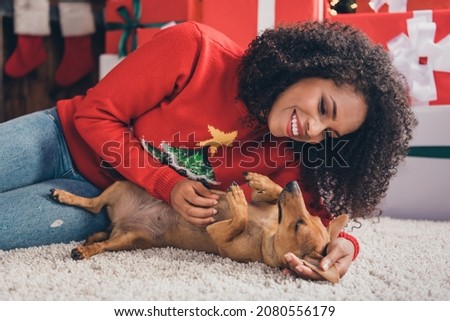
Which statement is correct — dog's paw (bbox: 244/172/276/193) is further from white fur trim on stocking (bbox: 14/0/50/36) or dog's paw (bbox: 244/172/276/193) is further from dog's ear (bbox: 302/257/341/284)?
white fur trim on stocking (bbox: 14/0/50/36)

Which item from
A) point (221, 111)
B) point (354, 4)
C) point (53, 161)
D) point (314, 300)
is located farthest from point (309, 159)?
point (354, 4)

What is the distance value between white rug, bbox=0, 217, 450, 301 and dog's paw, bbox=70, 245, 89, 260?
18mm

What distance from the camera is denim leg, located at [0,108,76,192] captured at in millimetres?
1198

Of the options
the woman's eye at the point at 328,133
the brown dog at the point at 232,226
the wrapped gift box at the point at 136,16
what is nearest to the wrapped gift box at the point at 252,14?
the wrapped gift box at the point at 136,16

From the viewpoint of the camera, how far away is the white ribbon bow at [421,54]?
1.55 meters

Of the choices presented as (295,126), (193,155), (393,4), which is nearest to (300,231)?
(295,126)

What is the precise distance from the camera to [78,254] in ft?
3.47

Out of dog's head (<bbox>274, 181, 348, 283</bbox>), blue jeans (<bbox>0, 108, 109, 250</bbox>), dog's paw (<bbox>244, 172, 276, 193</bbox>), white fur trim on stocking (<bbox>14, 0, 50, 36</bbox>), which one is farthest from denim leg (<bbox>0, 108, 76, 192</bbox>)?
white fur trim on stocking (<bbox>14, 0, 50, 36</bbox>)

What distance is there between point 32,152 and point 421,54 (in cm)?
112

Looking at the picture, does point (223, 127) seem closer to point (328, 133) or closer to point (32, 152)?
point (328, 133)

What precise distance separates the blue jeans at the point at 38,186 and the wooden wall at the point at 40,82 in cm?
116

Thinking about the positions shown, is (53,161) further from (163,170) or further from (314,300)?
(314,300)

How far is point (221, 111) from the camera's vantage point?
1.17 m

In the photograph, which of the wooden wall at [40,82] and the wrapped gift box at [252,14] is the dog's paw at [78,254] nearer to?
the wrapped gift box at [252,14]
